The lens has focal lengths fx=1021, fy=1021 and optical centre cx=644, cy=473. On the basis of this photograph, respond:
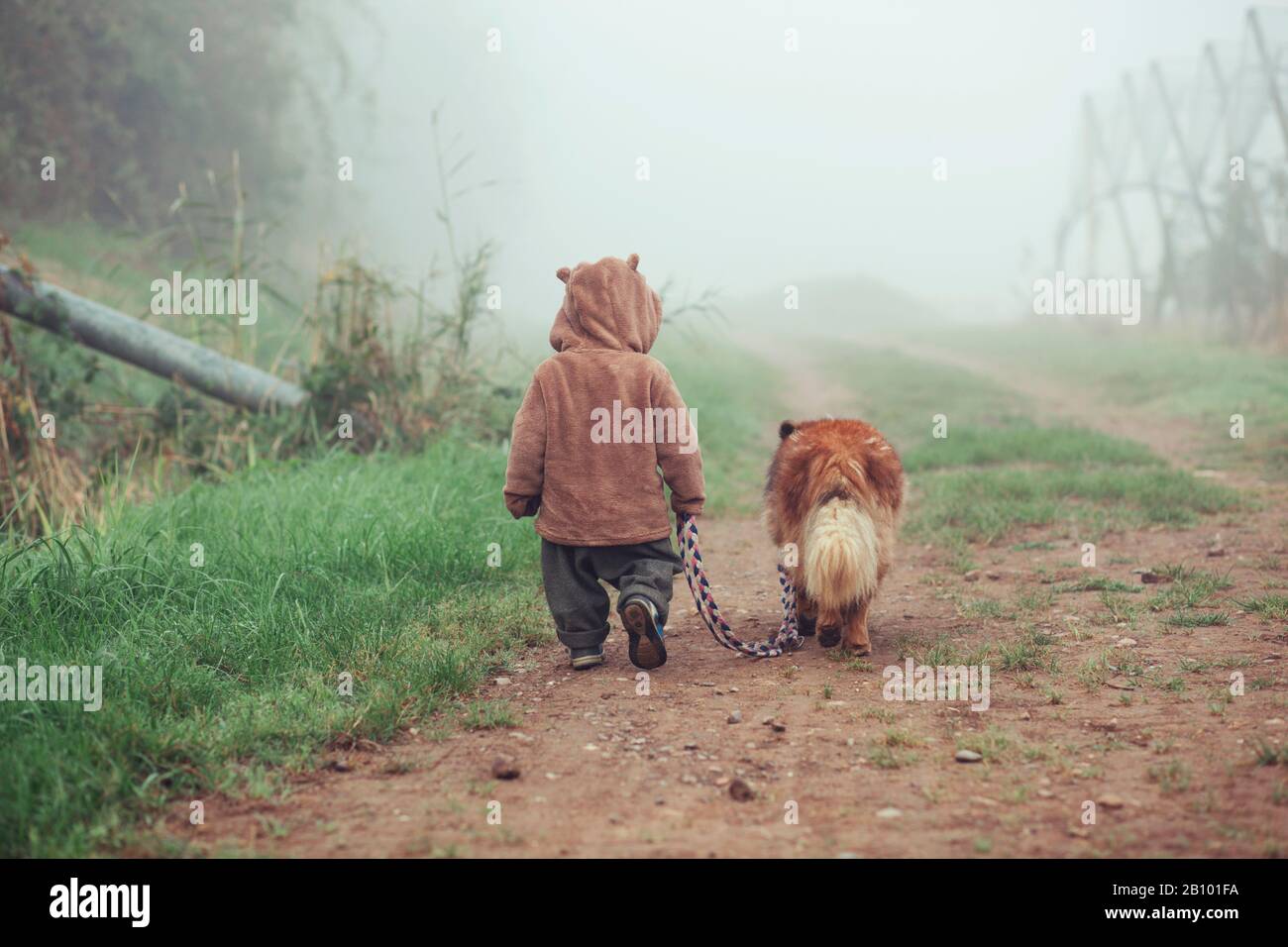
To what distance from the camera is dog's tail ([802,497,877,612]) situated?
4234 millimetres

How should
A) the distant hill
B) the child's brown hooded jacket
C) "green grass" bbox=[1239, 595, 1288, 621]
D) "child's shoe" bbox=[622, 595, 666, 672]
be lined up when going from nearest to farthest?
1. "child's shoe" bbox=[622, 595, 666, 672]
2. the child's brown hooded jacket
3. "green grass" bbox=[1239, 595, 1288, 621]
4. the distant hill

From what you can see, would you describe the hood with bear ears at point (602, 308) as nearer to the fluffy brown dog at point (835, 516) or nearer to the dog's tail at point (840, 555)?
the fluffy brown dog at point (835, 516)

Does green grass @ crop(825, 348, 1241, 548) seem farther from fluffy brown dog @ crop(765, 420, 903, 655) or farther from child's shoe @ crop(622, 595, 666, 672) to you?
child's shoe @ crop(622, 595, 666, 672)

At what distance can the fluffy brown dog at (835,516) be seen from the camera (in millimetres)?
4273

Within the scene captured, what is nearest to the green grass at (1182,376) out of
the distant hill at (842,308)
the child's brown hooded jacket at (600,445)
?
the child's brown hooded jacket at (600,445)

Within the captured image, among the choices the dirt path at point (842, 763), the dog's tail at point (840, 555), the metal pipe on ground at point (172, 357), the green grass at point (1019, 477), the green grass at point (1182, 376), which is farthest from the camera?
the green grass at point (1182, 376)

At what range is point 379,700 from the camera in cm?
378

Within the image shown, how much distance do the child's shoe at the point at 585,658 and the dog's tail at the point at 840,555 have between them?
1.00 meters

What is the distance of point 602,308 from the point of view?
4625 mm

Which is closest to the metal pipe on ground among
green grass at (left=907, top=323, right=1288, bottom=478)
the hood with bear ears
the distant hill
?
the hood with bear ears

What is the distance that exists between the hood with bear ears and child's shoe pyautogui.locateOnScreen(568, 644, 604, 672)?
137 centimetres

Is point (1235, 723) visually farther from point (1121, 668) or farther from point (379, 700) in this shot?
point (379, 700)

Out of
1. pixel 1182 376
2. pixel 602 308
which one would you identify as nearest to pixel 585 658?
pixel 602 308

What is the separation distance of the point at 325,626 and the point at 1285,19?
63.2 feet
